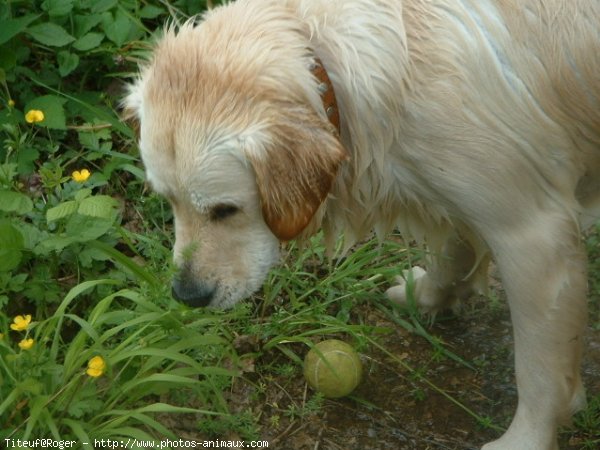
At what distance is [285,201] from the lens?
2465 millimetres

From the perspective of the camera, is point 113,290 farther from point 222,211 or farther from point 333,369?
point 222,211

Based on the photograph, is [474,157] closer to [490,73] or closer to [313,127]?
[490,73]

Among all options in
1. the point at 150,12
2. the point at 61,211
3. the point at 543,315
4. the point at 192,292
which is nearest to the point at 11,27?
the point at 150,12

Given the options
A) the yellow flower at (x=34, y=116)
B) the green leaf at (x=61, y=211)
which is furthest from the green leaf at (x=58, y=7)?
the green leaf at (x=61, y=211)

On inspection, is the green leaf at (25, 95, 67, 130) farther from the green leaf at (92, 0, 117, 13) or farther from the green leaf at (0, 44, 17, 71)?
the green leaf at (92, 0, 117, 13)

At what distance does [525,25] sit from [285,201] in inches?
31.9

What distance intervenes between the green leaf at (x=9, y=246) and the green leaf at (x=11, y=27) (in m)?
0.92

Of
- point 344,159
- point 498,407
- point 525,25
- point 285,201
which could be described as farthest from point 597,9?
point 498,407

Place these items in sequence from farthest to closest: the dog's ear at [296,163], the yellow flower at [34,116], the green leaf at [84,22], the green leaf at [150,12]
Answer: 1. the green leaf at [150,12]
2. the green leaf at [84,22]
3. the yellow flower at [34,116]
4. the dog's ear at [296,163]

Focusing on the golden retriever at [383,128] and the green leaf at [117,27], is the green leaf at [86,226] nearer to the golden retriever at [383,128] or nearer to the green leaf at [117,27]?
the golden retriever at [383,128]

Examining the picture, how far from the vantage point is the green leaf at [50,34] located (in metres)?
3.90

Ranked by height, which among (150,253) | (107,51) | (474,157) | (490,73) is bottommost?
(150,253)

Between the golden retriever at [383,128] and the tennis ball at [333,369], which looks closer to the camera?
the golden retriever at [383,128]

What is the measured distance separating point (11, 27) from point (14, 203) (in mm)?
838
